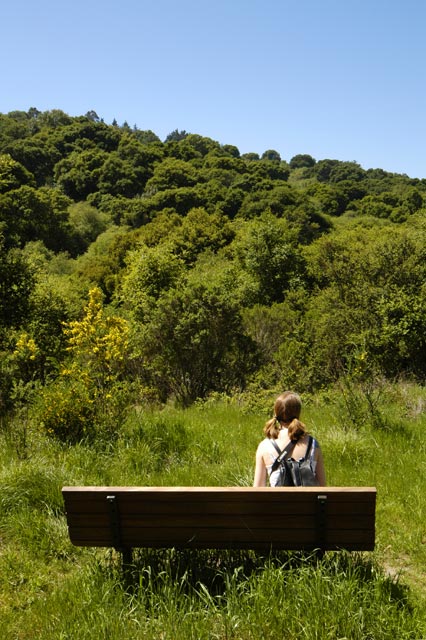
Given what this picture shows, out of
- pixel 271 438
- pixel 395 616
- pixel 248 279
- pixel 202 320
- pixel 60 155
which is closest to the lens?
pixel 395 616

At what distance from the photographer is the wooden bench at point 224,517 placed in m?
2.90

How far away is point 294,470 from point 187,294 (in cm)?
1139

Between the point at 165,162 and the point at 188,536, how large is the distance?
A: 79302 millimetres

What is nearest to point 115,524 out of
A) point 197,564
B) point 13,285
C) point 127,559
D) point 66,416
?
point 127,559

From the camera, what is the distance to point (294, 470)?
348 cm

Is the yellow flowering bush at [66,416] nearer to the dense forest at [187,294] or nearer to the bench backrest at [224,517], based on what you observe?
the dense forest at [187,294]

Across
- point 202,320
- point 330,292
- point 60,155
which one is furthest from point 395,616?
point 60,155

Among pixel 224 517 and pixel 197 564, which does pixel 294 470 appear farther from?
pixel 197 564

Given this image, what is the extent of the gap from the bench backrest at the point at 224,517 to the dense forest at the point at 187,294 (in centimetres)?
262

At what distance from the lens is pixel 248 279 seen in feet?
115

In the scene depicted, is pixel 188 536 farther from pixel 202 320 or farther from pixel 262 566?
pixel 202 320

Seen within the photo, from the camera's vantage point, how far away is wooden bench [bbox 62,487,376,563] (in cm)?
290

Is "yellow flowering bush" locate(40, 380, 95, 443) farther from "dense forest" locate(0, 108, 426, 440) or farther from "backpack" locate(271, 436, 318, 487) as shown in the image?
"backpack" locate(271, 436, 318, 487)

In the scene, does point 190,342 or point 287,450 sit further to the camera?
point 190,342
